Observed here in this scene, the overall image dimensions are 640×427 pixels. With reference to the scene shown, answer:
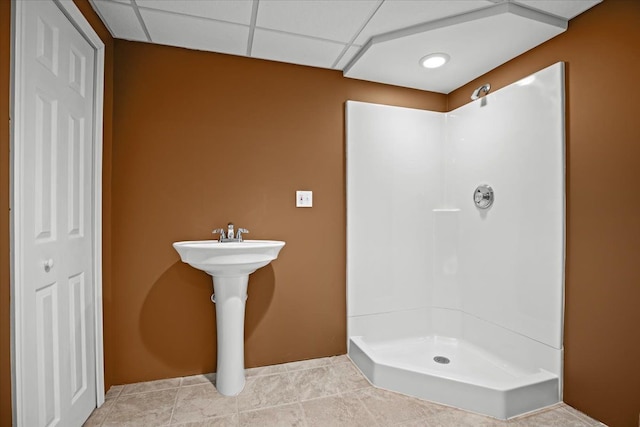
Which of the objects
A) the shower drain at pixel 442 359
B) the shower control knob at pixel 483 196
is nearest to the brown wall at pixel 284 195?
the shower control knob at pixel 483 196

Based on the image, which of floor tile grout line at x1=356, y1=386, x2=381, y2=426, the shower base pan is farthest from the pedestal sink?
the shower base pan

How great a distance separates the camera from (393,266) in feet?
7.93

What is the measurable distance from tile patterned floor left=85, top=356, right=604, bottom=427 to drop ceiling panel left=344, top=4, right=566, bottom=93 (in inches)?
82.3

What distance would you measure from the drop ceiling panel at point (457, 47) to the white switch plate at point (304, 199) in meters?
0.95

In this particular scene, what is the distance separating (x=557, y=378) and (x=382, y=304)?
3.59 ft

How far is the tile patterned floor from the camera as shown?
1.58 m

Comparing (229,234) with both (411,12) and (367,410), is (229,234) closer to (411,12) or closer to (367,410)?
(367,410)

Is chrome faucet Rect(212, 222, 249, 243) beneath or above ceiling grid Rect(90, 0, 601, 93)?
beneath

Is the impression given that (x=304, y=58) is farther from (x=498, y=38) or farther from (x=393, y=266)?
(x=393, y=266)

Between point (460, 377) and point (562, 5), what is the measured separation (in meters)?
2.03

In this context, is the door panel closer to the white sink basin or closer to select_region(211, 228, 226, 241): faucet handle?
the white sink basin

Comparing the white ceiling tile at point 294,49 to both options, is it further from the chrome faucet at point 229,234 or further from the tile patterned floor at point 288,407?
the tile patterned floor at point 288,407

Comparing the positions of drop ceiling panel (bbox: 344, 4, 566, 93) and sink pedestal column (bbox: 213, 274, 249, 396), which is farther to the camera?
sink pedestal column (bbox: 213, 274, 249, 396)

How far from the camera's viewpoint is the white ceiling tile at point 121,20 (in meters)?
1.60
